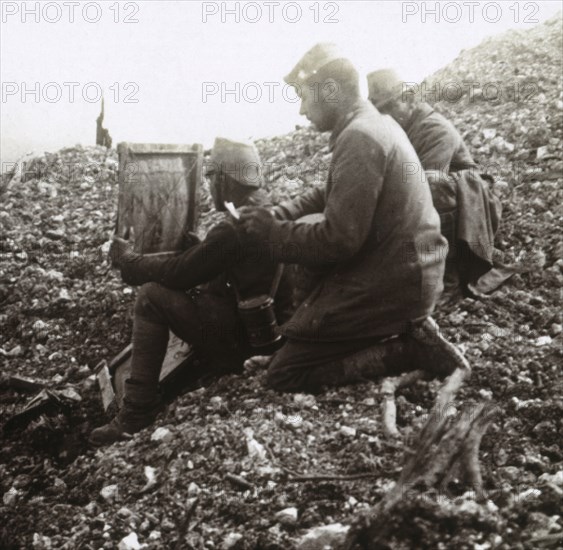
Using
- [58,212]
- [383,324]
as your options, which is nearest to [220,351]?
[383,324]

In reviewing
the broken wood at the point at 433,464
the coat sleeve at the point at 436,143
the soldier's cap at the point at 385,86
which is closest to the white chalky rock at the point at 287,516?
the broken wood at the point at 433,464

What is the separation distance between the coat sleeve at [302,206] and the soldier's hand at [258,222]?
38cm

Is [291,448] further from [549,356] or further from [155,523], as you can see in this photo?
[549,356]

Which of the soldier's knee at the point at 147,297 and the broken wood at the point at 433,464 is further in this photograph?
the soldier's knee at the point at 147,297

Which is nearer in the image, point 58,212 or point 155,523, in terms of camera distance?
point 155,523

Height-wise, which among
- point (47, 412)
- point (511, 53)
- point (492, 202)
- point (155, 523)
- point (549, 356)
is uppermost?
point (511, 53)

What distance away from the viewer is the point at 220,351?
399 centimetres

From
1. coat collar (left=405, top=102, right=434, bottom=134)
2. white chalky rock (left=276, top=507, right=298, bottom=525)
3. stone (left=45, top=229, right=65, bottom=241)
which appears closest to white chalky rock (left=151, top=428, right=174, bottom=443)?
white chalky rock (left=276, top=507, right=298, bottom=525)

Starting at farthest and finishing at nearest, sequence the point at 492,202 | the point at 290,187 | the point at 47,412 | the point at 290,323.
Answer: the point at 290,187, the point at 492,202, the point at 47,412, the point at 290,323

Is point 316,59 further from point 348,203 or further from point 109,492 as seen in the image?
point 109,492

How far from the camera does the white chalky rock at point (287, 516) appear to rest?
2474mm

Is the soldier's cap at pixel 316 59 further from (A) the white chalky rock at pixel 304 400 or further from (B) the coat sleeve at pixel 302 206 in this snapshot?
(A) the white chalky rock at pixel 304 400

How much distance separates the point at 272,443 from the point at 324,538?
78 cm

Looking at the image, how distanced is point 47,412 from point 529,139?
18.3 ft
